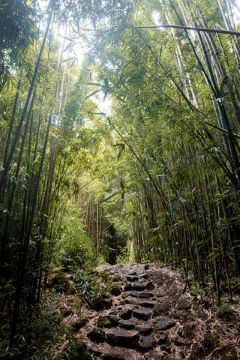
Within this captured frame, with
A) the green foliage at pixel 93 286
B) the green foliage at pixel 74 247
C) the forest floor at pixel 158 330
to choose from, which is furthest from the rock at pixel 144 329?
the green foliage at pixel 74 247

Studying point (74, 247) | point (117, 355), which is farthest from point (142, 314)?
point (74, 247)

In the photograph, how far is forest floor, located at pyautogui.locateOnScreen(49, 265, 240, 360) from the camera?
8.85 feet

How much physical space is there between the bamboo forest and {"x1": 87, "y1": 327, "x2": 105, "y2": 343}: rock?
0.01 metres

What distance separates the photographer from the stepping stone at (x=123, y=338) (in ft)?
9.73

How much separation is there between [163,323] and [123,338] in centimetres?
54

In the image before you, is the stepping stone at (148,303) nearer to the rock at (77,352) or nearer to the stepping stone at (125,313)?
the stepping stone at (125,313)

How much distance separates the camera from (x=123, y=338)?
3.00m

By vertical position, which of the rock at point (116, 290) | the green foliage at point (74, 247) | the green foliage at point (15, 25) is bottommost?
the rock at point (116, 290)

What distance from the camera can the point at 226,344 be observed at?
2590 mm

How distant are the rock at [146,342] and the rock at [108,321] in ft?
1.50

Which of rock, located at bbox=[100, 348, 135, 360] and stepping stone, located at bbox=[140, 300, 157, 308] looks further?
stepping stone, located at bbox=[140, 300, 157, 308]

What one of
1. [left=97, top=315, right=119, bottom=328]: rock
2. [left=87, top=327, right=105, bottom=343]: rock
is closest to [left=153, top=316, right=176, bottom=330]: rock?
[left=97, top=315, right=119, bottom=328]: rock

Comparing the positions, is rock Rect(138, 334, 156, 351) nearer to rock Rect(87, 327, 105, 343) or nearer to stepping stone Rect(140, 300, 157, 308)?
rock Rect(87, 327, 105, 343)

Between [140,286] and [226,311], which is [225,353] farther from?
[140,286]
